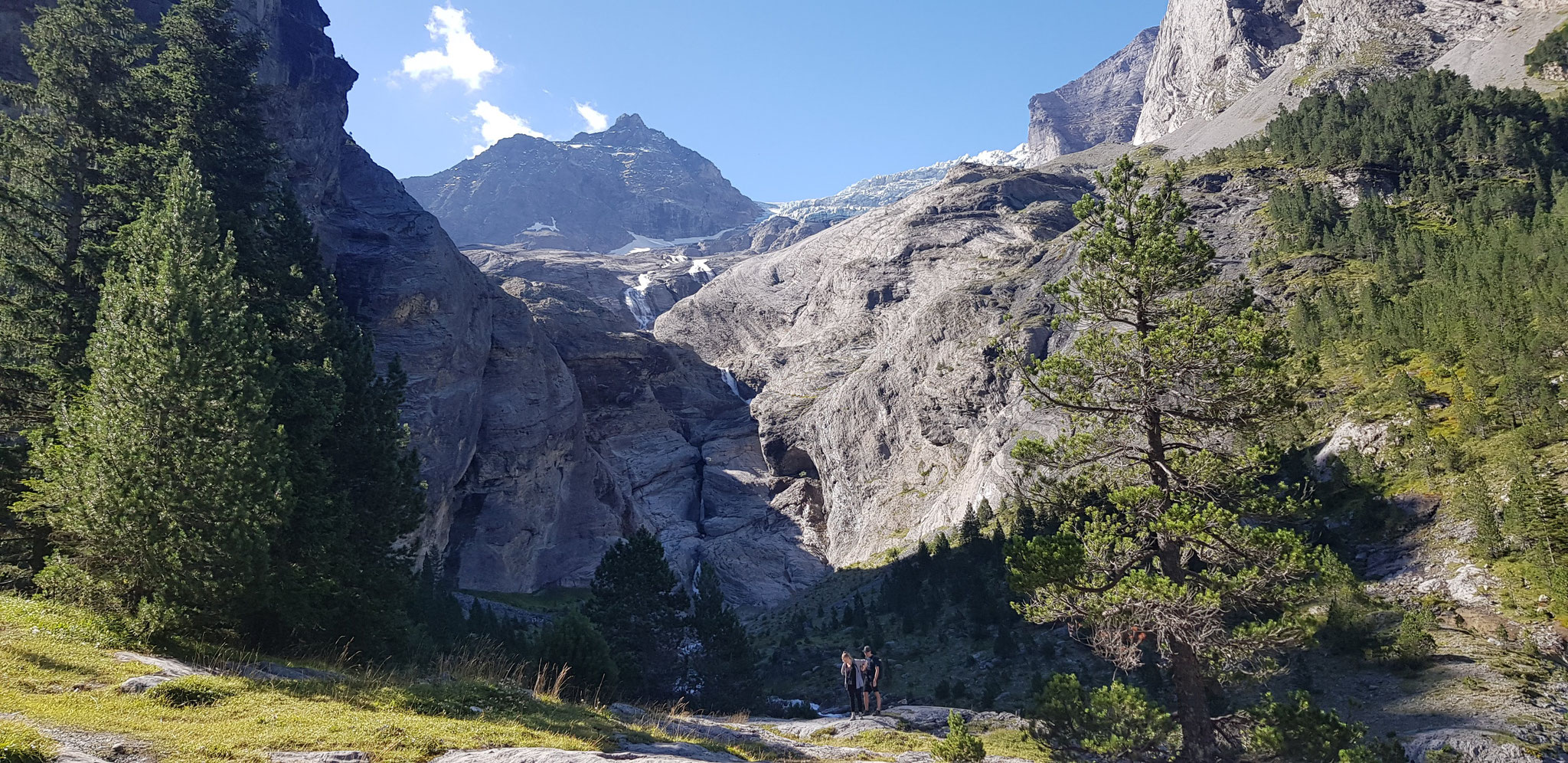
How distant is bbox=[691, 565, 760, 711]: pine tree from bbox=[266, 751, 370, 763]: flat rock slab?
2277cm

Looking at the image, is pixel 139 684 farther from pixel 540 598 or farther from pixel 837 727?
pixel 540 598

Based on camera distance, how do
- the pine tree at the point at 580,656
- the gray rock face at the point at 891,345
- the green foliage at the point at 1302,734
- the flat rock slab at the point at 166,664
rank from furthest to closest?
1. the gray rock face at the point at 891,345
2. the pine tree at the point at 580,656
3. the green foliage at the point at 1302,734
4. the flat rock slab at the point at 166,664

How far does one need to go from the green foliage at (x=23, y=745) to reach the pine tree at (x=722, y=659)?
25.0 metres

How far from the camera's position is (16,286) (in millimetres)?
22625

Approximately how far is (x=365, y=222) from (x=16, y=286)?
6432 cm

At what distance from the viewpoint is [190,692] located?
11.2 m

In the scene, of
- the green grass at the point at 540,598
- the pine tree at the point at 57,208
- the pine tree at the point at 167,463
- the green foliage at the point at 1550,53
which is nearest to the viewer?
the pine tree at the point at 167,463

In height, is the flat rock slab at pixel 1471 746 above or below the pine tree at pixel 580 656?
above

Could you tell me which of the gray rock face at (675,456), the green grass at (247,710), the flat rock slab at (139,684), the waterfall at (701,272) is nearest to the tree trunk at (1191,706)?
the green grass at (247,710)

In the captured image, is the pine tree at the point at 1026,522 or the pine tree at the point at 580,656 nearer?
the pine tree at the point at 580,656

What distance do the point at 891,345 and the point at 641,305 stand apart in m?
82.8

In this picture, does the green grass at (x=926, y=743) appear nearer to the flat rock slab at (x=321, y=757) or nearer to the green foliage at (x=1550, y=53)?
the flat rock slab at (x=321, y=757)

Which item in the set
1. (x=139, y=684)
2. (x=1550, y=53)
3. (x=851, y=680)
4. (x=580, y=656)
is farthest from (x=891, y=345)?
(x=139, y=684)

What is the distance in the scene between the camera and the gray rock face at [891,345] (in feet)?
246
